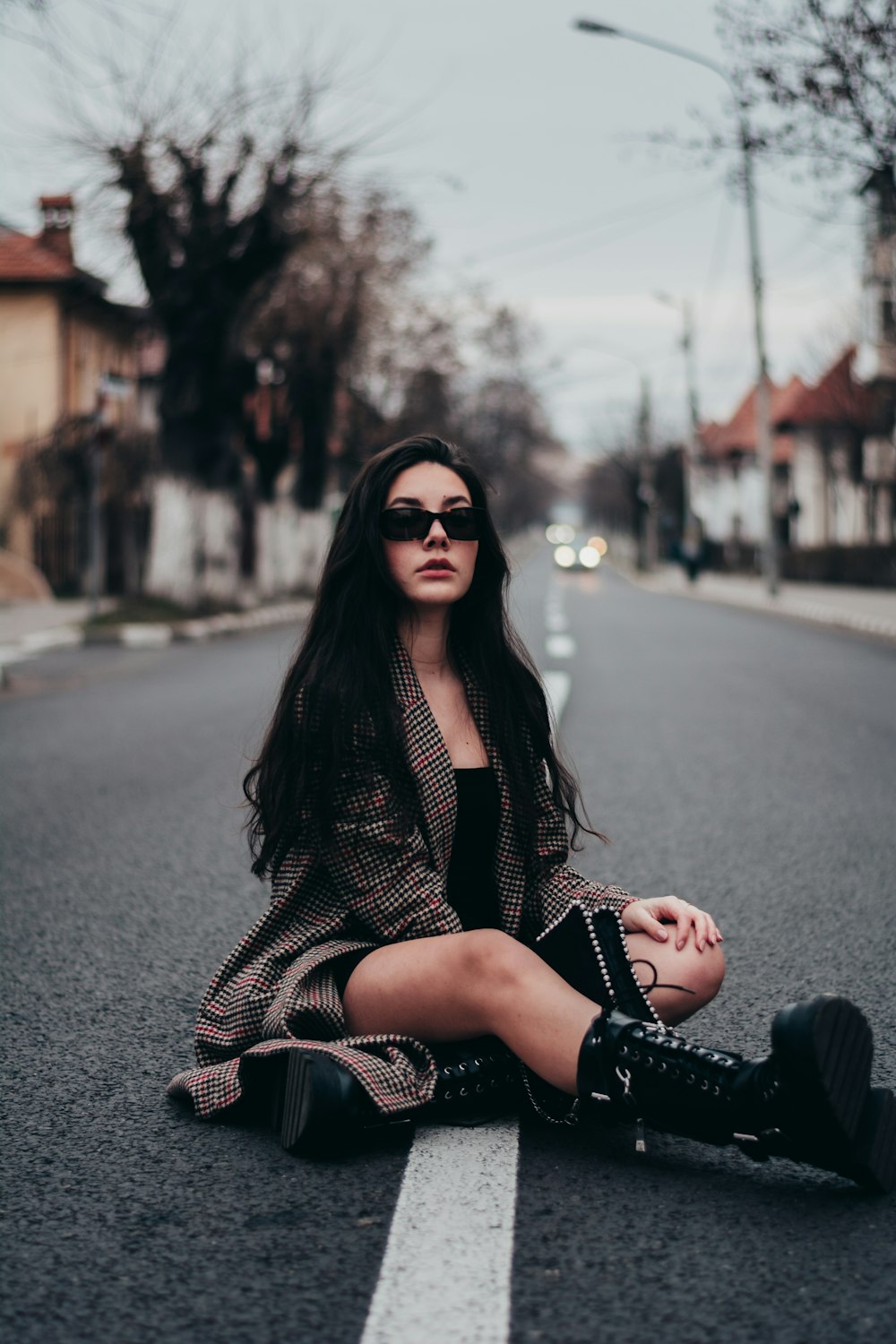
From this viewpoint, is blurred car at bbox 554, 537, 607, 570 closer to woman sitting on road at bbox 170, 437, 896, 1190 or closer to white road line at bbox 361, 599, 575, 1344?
woman sitting on road at bbox 170, 437, 896, 1190

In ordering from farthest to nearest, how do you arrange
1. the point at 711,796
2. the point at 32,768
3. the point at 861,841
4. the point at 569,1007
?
1. the point at 32,768
2. the point at 711,796
3. the point at 861,841
4. the point at 569,1007

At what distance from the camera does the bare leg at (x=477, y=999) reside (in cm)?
290

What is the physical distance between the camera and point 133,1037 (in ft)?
12.5

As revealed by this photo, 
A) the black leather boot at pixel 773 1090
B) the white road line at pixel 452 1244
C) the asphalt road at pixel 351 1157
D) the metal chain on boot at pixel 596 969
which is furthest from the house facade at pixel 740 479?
the black leather boot at pixel 773 1090

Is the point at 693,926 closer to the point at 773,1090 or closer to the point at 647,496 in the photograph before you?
the point at 773,1090

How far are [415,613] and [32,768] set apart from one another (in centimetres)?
620

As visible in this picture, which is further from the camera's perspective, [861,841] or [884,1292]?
[861,841]

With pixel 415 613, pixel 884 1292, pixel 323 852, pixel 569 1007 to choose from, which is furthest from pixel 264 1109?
pixel 884 1292

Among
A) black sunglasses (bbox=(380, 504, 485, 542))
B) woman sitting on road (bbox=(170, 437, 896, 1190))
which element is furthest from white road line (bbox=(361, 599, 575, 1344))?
black sunglasses (bbox=(380, 504, 485, 542))

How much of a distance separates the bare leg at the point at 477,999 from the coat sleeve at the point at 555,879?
10.8 inches

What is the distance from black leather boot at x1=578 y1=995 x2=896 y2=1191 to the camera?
2.58 meters

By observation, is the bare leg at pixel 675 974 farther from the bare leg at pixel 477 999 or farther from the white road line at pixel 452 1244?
the white road line at pixel 452 1244

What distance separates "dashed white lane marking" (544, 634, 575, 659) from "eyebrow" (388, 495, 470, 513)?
535 inches

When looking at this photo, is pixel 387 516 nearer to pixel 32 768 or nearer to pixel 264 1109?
pixel 264 1109
